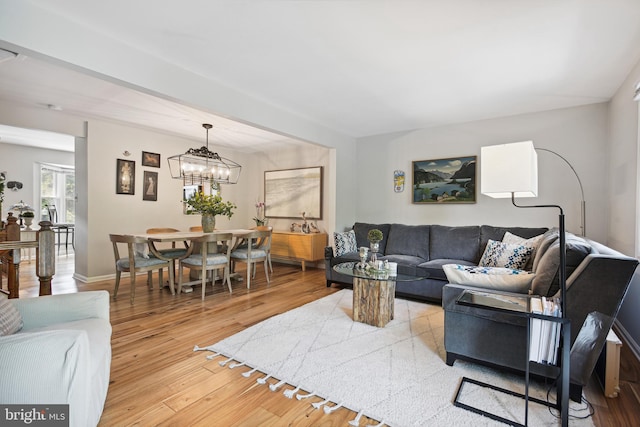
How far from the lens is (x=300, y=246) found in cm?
563

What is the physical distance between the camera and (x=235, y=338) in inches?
103

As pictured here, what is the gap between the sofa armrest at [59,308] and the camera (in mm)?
1650

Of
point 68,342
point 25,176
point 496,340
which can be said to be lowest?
point 496,340

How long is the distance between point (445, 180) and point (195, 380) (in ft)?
13.8

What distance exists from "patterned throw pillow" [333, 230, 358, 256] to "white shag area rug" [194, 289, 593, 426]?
4.90 feet

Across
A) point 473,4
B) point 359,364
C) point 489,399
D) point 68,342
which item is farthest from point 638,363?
point 68,342

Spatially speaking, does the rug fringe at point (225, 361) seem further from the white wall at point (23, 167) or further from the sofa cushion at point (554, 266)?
the white wall at point (23, 167)

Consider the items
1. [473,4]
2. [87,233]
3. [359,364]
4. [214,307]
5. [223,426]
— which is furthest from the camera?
[87,233]

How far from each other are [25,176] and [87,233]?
4030mm

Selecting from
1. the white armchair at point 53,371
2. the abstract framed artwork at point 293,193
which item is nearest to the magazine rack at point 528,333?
the white armchair at point 53,371

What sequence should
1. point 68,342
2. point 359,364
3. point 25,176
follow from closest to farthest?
point 68,342 → point 359,364 → point 25,176

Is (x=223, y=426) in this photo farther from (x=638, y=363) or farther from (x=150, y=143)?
(x=150, y=143)

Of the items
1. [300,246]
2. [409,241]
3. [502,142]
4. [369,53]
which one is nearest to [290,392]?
[369,53]

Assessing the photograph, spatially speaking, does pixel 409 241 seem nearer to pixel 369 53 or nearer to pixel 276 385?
pixel 369 53
